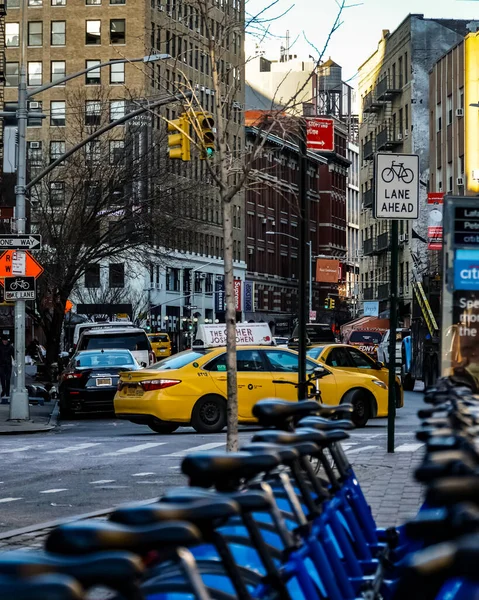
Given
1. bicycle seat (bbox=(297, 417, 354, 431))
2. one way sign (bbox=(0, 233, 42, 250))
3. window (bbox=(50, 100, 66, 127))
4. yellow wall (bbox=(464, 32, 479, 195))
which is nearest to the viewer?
bicycle seat (bbox=(297, 417, 354, 431))

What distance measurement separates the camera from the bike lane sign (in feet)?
57.3

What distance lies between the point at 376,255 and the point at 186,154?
79.9 metres

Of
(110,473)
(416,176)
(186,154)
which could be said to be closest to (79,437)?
(186,154)

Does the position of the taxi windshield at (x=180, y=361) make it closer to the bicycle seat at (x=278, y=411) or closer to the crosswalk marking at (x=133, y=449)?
the crosswalk marking at (x=133, y=449)

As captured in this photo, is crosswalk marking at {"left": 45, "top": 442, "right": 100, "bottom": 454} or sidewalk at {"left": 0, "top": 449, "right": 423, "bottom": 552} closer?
sidewalk at {"left": 0, "top": 449, "right": 423, "bottom": 552}

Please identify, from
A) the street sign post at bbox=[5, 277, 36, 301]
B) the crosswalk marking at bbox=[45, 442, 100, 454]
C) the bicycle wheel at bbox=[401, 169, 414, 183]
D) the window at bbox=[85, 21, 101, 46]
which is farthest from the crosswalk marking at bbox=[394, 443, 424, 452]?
the window at bbox=[85, 21, 101, 46]

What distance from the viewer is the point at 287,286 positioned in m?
145

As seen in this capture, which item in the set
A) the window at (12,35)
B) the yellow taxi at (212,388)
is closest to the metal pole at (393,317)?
the yellow taxi at (212,388)

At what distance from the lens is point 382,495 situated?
42.9 feet

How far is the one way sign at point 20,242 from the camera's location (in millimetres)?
30031

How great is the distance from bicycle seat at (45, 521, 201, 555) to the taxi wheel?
2335 centimetres

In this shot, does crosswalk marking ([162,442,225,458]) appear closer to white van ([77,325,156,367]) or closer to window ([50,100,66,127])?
white van ([77,325,156,367])

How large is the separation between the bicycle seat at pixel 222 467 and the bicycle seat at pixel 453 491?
2.85ft

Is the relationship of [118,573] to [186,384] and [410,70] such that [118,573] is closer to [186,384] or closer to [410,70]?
[186,384]
